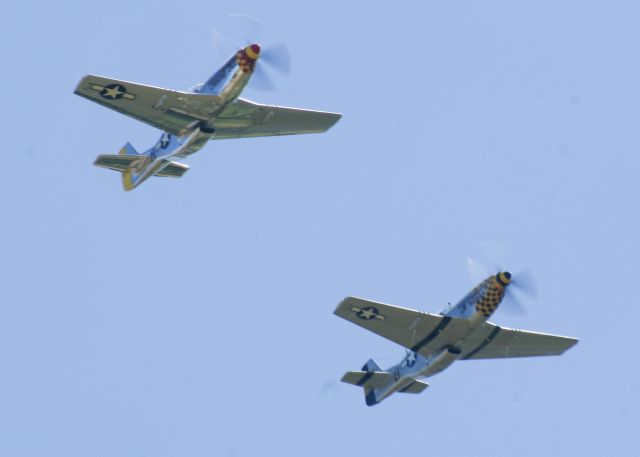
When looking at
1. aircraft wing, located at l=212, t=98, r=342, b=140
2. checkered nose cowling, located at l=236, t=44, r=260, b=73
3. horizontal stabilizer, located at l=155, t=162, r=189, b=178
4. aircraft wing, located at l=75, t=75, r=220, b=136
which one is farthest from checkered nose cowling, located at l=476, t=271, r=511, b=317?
horizontal stabilizer, located at l=155, t=162, r=189, b=178

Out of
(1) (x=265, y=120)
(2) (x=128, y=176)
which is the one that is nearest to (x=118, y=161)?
(2) (x=128, y=176)

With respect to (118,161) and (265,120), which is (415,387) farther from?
(118,161)

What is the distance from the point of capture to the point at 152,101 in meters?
71.5

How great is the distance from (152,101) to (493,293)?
14297 mm

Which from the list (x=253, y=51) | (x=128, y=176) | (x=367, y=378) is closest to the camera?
(x=253, y=51)

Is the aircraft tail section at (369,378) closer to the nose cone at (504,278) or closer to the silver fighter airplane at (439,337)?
the silver fighter airplane at (439,337)

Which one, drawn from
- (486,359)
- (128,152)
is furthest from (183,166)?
(486,359)

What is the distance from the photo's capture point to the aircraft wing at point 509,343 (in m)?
72.4

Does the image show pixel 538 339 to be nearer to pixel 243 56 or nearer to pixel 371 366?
pixel 371 366

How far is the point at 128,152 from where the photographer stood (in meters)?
74.8

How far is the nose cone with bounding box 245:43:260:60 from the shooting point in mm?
68125

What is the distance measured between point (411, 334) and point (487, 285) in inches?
170

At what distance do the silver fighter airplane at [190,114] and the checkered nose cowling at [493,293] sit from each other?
1045 cm

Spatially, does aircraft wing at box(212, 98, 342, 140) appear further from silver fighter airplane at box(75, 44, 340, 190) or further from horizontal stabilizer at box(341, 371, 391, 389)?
→ horizontal stabilizer at box(341, 371, 391, 389)
